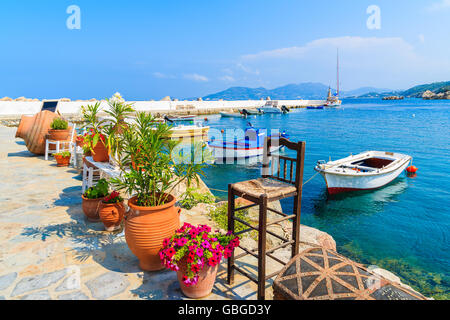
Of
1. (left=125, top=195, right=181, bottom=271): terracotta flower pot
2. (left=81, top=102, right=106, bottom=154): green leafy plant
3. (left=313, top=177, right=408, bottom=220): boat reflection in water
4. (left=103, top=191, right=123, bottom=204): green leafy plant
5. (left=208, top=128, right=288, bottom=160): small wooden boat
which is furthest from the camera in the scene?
(left=208, top=128, right=288, bottom=160): small wooden boat

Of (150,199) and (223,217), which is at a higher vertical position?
(150,199)

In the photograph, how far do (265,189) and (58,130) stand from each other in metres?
8.56

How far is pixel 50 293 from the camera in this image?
113 inches

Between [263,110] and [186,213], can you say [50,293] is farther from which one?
[263,110]

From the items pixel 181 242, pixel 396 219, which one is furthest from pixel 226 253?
pixel 396 219

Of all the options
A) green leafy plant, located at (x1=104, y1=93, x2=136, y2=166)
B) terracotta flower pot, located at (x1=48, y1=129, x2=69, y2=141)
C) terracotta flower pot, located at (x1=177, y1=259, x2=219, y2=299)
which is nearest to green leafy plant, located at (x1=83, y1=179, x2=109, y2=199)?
green leafy plant, located at (x1=104, y1=93, x2=136, y2=166)

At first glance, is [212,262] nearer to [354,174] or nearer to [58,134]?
[58,134]

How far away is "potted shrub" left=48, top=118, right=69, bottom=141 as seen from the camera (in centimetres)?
908

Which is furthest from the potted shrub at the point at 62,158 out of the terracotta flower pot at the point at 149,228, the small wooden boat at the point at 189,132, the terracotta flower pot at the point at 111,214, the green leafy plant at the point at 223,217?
the small wooden boat at the point at 189,132

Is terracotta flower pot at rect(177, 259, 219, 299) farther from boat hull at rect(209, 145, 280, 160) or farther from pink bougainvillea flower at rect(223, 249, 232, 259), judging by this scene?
boat hull at rect(209, 145, 280, 160)

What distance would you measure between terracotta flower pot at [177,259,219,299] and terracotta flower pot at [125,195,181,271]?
49cm

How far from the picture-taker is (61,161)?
8.23 m

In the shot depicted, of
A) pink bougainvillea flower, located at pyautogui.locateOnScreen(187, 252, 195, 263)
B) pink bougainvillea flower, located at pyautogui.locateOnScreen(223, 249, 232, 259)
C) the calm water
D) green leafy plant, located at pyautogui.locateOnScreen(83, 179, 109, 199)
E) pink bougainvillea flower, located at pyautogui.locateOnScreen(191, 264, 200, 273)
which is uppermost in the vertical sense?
green leafy plant, located at pyautogui.locateOnScreen(83, 179, 109, 199)
